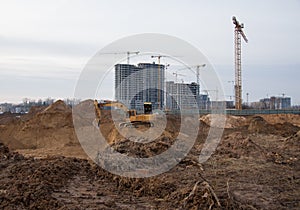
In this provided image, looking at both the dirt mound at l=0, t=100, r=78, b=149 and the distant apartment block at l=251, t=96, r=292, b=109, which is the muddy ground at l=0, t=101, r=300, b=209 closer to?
the dirt mound at l=0, t=100, r=78, b=149

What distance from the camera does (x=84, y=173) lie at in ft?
35.7

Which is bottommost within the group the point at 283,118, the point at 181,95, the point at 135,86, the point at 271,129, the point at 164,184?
the point at 164,184

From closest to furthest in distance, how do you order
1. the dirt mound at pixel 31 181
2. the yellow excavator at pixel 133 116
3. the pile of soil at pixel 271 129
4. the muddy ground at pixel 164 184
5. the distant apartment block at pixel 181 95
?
the dirt mound at pixel 31 181 → the muddy ground at pixel 164 184 → the yellow excavator at pixel 133 116 → the pile of soil at pixel 271 129 → the distant apartment block at pixel 181 95

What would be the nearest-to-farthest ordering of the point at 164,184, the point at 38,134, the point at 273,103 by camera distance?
1. the point at 164,184
2. the point at 38,134
3. the point at 273,103

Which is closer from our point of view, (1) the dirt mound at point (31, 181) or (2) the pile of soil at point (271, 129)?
(1) the dirt mound at point (31, 181)

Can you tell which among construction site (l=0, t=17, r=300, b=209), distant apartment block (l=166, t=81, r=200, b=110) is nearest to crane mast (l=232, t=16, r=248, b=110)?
distant apartment block (l=166, t=81, r=200, b=110)

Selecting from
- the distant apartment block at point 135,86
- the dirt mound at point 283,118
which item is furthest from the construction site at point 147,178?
the dirt mound at point 283,118

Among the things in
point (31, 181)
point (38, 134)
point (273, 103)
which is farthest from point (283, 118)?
point (273, 103)

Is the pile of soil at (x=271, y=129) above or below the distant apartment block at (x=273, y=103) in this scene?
below

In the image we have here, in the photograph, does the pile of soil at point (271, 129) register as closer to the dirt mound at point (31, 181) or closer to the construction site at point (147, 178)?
the construction site at point (147, 178)

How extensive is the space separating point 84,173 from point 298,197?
6073 millimetres

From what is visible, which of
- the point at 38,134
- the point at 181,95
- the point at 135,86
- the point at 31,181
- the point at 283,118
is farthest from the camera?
the point at 181,95

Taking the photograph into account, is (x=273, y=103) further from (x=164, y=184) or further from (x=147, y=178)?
(x=164, y=184)

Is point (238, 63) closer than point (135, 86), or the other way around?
point (135, 86)
